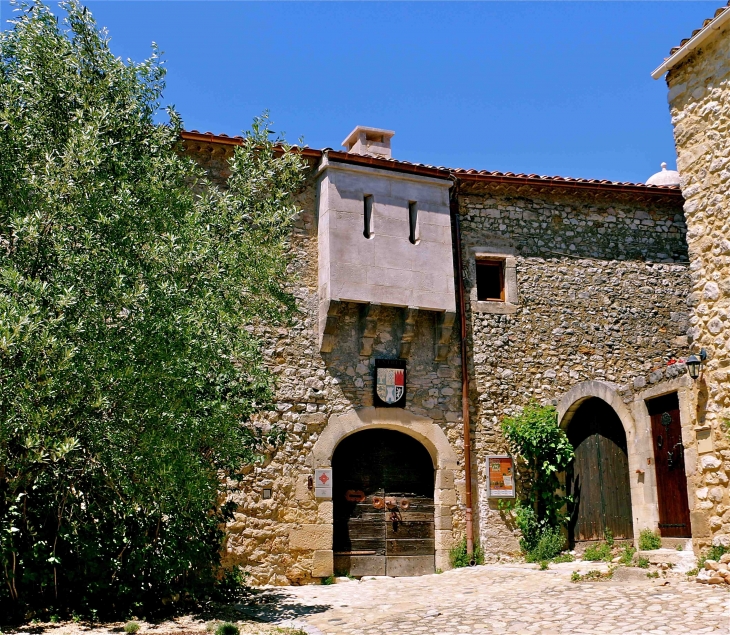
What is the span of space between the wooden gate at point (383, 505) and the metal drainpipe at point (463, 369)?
0.51 meters

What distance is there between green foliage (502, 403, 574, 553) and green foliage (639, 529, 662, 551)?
1.39 m

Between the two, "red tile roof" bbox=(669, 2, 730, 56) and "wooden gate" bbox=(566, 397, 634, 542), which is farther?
"wooden gate" bbox=(566, 397, 634, 542)

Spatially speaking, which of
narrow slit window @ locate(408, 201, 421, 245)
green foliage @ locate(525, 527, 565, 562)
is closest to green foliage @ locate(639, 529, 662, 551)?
green foliage @ locate(525, 527, 565, 562)

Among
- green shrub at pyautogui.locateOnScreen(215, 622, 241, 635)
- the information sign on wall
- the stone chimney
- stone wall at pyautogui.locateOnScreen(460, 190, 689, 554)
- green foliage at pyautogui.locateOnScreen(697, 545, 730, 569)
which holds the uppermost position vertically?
the stone chimney

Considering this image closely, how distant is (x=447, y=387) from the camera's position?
39.9ft

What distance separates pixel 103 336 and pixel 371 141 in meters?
6.96

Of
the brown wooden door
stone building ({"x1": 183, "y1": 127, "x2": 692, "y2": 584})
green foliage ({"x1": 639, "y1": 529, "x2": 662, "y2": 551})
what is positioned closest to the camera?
the brown wooden door

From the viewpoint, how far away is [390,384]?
11789 millimetres

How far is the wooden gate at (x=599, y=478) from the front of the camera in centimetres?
1159

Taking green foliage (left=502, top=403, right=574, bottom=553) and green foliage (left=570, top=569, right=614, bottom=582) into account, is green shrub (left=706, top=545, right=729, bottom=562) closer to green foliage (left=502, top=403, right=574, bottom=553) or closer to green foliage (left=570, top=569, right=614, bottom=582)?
green foliage (left=570, top=569, right=614, bottom=582)

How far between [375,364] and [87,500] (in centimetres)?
488

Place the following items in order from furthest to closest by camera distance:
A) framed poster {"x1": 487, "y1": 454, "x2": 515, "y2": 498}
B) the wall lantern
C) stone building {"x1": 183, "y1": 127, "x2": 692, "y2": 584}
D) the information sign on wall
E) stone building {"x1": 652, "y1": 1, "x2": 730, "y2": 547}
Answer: framed poster {"x1": 487, "y1": 454, "x2": 515, "y2": 498} → the information sign on wall → stone building {"x1": 183, "y1": 127, "x2": 692, "y2": 584} → the wall lantern → stone building {"x1": 652, "y1": 1, "x2": 730, "y2": 547}

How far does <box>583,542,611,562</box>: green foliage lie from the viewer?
35.2 feet

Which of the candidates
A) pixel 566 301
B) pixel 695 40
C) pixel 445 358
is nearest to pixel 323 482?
pixel 445 358
